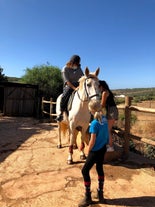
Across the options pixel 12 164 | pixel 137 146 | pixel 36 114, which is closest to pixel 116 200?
pixel 12 164

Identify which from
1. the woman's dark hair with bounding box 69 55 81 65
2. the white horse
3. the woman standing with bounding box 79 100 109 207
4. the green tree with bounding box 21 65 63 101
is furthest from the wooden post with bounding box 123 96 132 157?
the green tree with bounding box 21 65 63 101

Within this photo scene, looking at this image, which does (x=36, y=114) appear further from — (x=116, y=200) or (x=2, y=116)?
(x=116, y=200)

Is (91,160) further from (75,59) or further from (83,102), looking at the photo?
(75,59)

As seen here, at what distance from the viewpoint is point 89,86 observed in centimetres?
365

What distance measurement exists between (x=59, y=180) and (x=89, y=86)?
1.78 metres

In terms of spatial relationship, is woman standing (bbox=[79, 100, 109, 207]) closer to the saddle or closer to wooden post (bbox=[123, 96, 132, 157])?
the saddle

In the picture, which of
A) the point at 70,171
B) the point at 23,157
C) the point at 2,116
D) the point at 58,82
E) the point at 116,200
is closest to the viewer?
the point at 116,200

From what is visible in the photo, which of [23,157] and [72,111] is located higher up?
[72,111]

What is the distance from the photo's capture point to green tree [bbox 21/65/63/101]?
1546 centimetres

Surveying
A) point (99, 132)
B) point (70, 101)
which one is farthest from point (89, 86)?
point (99, 132)

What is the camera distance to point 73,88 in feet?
14.9

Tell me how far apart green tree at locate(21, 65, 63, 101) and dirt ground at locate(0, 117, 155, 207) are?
10.3 metres

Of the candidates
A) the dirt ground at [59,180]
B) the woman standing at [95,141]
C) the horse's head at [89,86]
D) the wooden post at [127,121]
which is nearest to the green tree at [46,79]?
the dirt ground at [59,180]

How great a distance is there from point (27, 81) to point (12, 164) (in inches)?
A: 512
